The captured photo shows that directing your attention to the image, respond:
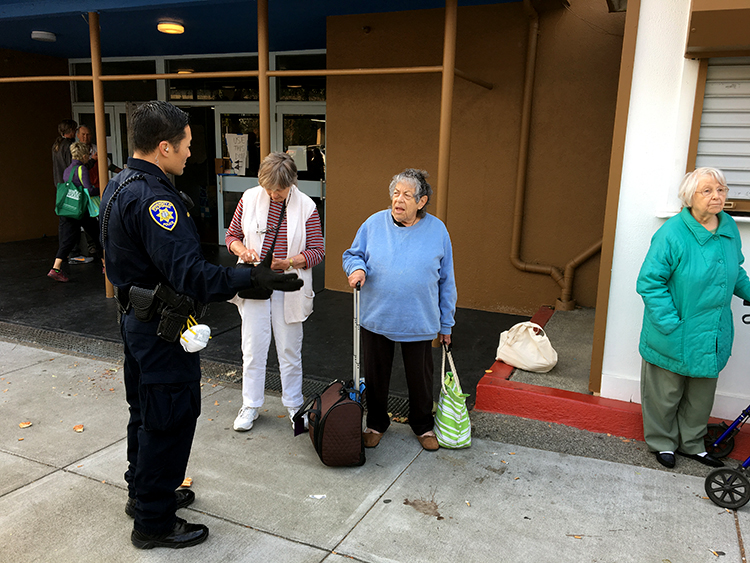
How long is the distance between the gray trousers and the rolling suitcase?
1.67 metres

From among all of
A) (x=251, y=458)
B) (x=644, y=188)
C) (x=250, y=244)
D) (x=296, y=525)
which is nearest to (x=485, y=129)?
(x=644, y=188)

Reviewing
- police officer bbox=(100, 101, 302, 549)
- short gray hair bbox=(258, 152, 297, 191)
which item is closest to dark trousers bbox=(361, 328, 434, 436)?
short gray hair bbox=(258, 152, 297, 191)

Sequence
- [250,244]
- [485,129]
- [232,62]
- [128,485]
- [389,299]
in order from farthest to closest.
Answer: [232,62], [485,129], [250,244], [389,299], [128,485]

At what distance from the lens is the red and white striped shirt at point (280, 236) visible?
12.1 feet

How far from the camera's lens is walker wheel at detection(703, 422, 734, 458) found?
3.47 metres

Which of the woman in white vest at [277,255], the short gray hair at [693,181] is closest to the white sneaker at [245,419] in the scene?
the woman in white vest at [277,255]

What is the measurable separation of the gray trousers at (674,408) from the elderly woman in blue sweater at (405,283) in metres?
1.21

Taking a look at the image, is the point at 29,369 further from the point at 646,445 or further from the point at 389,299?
the point at 646,445

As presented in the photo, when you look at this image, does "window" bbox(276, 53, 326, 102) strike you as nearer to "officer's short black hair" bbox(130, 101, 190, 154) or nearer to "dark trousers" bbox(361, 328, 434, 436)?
"dark trousers" bbox(361, 328, 434, 436)

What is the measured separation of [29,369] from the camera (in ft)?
16.0

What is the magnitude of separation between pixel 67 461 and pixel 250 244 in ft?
5.37

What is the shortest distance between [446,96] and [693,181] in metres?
2.25

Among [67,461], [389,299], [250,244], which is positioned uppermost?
[250,244]

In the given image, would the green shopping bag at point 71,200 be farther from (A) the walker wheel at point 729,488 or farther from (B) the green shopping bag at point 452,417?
(A) the walker wheel at point 729,488
